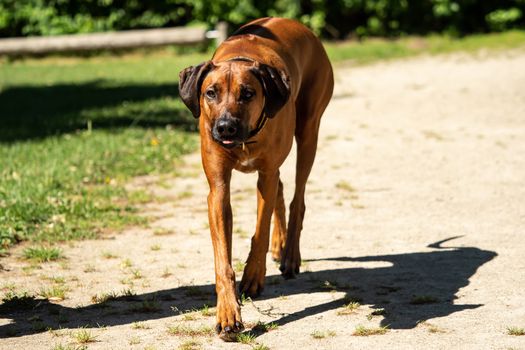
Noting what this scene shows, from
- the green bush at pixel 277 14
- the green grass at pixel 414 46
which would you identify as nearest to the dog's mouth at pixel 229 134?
the green grass at pixel 414 46

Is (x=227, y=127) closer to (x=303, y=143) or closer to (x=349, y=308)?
(x=349, y=308)

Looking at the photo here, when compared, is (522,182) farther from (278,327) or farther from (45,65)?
(45,65)

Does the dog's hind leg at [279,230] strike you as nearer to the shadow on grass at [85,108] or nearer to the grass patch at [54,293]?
the grass patch at [54,293]

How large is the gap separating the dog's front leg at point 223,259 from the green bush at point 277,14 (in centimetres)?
1528

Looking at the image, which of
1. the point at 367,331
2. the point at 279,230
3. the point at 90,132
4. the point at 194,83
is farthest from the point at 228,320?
the point at 90,132

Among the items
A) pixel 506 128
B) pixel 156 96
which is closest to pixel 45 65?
pixel 156 96

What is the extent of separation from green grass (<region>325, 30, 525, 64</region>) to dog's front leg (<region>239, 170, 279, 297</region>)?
12.9 meters

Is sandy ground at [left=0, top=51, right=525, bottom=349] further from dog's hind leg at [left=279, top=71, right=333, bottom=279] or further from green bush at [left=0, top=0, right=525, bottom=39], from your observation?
green bush at [left=0, top=0, right=525, bottom=39]

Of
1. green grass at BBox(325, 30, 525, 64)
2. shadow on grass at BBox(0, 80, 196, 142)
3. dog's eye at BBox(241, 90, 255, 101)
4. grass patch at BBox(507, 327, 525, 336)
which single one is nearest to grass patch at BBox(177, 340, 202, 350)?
dog's eye at BBox(241, 90, 255, 101)

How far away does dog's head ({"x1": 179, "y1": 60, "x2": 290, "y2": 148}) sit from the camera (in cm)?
462

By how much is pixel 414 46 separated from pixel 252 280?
1507 centimetres

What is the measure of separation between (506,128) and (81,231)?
5909 mm

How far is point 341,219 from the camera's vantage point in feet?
23.8

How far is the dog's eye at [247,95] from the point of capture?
186 inches
